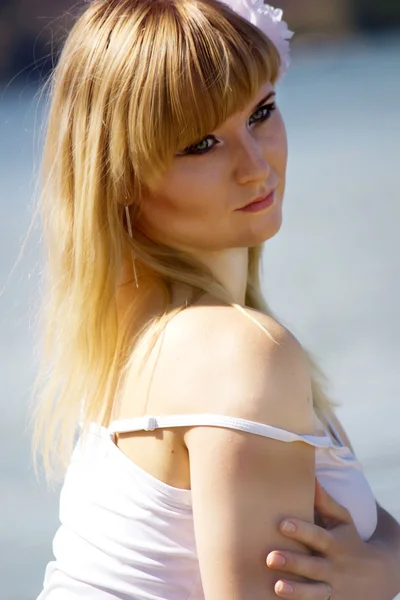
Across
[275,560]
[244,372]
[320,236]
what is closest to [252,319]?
[244,372]

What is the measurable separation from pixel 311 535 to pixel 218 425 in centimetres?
19

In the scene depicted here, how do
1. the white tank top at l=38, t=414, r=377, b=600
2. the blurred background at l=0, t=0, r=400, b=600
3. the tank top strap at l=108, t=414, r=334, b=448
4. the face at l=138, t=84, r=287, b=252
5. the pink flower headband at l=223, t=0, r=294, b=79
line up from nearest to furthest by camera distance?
the tank top strap at l=108, t=414, r=334, b=448 < the white tank top at l=38, t=414, r=377, b=600 < the face at l=138, t=84, r=287, b=252 < the pink flower headband at l=223, t=0, r=294, b=79 < the blurred background at l=0, t=0, r=400, b=600

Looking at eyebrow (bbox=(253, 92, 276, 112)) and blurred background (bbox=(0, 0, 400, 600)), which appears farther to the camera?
blurred background (bbox=(0, 0, 400, 600))

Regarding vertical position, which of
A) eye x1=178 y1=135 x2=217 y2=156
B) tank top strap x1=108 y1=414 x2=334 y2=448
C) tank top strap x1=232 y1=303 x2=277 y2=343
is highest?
eye x1=178 y1=135 x2=217 y2=156

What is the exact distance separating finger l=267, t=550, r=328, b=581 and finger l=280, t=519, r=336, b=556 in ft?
0.05

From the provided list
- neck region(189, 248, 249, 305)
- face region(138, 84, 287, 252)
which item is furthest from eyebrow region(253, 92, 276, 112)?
neck region(189, 248, 249, 305)

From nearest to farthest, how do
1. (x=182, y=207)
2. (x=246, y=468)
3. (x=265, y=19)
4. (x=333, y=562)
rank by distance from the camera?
(x=246, y=468) → (x=333, y=562) → (x=182, y=207) → (x=265, y=19)

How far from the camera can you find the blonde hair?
1494 mm

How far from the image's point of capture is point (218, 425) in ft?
4.40

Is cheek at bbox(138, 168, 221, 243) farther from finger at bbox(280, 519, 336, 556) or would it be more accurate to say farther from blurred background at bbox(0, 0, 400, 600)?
finger at bbox(280, 519, 336, 556)

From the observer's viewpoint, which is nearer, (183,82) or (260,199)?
(183,82)

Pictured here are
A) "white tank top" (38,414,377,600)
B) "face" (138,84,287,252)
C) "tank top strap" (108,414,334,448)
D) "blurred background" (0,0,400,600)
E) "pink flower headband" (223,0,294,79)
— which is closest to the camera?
"tank top strap" (108,414,334,448)

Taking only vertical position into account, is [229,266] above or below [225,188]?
below

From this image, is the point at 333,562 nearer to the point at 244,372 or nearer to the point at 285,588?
the point at 285,588
